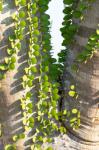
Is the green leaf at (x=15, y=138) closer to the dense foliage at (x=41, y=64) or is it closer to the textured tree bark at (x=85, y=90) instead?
the dense foliage at (x=41, y=64)

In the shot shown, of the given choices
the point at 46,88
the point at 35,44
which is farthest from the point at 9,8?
the point at 46,88

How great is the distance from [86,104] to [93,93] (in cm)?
5

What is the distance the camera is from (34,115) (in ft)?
4.63

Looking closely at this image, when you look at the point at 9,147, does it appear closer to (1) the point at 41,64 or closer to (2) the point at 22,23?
(1) the point at 41,64

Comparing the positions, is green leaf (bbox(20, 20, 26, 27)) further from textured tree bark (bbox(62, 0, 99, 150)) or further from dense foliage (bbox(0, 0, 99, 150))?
textured tree bark (bbox(62, 0, 99, 150))

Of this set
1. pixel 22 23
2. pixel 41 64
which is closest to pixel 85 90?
pixel 41 64

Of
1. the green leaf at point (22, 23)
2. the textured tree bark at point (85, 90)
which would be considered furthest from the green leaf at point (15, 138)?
the green leaf at point (22, 23)

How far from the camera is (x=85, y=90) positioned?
4.35 ft

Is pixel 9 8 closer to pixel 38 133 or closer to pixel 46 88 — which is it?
pixel 46 88

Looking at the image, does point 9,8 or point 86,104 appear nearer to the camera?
point 9,8

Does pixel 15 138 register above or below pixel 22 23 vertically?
below

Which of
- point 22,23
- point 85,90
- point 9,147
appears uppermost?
point 22,23

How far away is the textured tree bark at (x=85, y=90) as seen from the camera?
125cm

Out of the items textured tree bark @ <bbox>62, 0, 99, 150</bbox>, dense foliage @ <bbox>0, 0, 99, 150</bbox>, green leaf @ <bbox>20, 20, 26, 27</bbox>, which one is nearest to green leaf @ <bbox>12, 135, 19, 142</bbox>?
dense foliage @ <bbox>0, 0, 99, 150</bbox>
